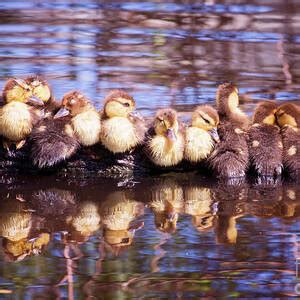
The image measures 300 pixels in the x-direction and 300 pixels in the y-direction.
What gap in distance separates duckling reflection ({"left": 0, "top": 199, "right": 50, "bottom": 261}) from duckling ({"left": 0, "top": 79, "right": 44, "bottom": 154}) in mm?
488

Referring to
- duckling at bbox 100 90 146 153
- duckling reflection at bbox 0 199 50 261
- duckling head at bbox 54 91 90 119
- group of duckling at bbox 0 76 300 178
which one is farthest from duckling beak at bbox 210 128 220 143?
duckling reflection at bbox 0 199 50 261

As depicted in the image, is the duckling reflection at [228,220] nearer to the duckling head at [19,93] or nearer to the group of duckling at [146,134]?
the group of duckling at [146,134]

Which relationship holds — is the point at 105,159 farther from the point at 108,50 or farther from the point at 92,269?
the point at 108,50

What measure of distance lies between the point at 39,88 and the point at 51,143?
0.46 metres

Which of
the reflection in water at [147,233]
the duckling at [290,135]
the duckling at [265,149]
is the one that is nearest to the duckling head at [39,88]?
the reflection in water at [147,233]

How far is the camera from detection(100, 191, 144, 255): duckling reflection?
486 centimetres

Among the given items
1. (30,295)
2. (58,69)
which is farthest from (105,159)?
(58,69)

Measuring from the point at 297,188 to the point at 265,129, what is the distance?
0.41 metres

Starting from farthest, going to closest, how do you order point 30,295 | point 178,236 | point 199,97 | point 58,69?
point 58,69
point 199,97
point 178,236
point 30,295

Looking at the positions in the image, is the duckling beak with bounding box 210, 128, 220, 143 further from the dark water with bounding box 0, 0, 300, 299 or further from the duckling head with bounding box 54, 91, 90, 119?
the duckling head with bounding box 54, 91, 90, 119

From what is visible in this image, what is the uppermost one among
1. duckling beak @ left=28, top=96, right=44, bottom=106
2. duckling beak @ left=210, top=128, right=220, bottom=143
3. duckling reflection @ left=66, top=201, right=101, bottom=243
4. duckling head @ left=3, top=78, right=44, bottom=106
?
duckling head @ left=3, top=78, right=44, bottom=106

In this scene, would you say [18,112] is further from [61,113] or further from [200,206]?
[200,206]

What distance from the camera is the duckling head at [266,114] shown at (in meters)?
6.10

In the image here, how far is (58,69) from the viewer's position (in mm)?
8516
